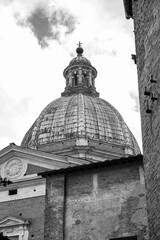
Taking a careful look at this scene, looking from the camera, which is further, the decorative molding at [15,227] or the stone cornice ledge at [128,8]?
the decorative molding at [15,227]

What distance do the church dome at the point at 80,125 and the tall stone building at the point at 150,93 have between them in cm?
2258

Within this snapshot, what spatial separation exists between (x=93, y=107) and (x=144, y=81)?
27.4 metres

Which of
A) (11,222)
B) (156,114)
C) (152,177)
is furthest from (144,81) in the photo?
(11,222)

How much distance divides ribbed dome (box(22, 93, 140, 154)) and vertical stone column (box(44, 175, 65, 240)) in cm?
1695

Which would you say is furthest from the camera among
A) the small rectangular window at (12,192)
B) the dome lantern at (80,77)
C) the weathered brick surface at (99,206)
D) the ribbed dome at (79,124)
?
the dome lantern at (80,77)

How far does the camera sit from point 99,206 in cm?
1680

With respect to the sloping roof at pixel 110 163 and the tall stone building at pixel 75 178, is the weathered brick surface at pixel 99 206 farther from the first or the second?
the sloping roof at pixel 110 163

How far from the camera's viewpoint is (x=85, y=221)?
16.7m

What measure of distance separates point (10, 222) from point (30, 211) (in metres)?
1.18

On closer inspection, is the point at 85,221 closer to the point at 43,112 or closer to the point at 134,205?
the point at 134,205

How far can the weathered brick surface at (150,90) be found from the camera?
1023cm

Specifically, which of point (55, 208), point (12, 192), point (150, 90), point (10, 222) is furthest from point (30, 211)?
point (150, 90)

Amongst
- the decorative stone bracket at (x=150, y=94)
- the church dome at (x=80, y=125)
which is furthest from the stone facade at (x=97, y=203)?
the church dome at (x=80, y=125)

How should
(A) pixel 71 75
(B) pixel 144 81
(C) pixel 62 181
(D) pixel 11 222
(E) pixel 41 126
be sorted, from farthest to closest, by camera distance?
(A) pixel 71 75 < (E) pixel 41 126 < (D) pixel 11 222 < (C) pixel 62 181 < (B) pixel 144 81
